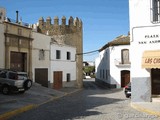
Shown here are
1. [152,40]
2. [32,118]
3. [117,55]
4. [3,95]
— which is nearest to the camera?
[32,118]

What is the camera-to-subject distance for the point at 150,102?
19.5m

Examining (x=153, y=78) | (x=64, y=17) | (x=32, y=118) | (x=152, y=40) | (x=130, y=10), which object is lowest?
(x=32, y=118)

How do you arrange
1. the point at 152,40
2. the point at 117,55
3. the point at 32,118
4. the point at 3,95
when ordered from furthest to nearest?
the point at 117,55
the point at 3,95
the point at 152,40
the point at 32,118

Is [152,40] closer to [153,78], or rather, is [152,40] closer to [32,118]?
[153,78]

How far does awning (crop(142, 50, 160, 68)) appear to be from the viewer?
61.6ft

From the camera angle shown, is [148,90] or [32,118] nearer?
[32,118]

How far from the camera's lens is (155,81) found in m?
19.8

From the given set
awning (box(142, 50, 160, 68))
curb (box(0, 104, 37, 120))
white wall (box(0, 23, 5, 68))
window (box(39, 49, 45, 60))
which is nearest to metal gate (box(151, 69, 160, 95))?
awning (box(142, 50, 160, 68))

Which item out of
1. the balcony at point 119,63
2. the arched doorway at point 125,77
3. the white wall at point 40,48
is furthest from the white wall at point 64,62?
the arched doorway at point 125,77

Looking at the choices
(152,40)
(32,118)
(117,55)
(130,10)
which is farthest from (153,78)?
(117,55)

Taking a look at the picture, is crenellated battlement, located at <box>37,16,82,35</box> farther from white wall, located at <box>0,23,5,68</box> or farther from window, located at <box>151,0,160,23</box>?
window, located at <box>151,0,160,23</box>

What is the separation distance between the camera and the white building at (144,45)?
19.4m

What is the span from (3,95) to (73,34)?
78.6 feet

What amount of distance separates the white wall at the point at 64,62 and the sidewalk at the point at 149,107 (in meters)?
19.7
